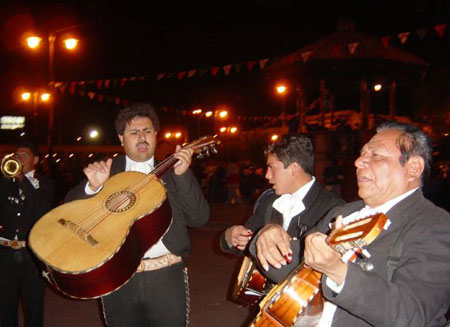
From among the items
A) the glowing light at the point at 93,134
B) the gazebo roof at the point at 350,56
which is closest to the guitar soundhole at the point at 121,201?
the gazebo roof at the point at 350,56

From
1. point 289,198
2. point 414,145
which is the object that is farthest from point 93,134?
point 414,145

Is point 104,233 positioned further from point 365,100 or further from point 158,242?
point 365,100

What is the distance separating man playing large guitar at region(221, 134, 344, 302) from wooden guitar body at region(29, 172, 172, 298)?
0.61 meters

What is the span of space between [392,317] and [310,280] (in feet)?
1.27

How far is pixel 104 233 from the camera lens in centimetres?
269

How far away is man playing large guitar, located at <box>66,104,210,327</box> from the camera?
114 inches

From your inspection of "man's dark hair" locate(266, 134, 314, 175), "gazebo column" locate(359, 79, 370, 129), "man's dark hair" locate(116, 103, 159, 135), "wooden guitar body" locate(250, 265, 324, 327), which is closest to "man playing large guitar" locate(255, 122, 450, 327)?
"wooden guitar body" locate(250, 265, 324, 327)

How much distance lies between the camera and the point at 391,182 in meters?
2.16

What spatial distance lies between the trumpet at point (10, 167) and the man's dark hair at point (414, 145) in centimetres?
356

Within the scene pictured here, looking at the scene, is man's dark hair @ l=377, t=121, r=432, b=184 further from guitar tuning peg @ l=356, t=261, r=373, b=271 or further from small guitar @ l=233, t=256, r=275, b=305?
small guitar @ l=233, t=256, r=275, b=305

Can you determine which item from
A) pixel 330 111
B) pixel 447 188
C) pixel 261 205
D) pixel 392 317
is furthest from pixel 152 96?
pixel 392 317

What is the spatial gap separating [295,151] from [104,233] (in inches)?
61.9

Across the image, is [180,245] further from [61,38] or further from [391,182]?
[61,38]

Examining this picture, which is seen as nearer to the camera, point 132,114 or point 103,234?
point 103,234
